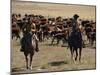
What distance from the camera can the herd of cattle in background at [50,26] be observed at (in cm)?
253

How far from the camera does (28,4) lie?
8.45 ft

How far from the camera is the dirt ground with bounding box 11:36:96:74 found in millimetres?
2518

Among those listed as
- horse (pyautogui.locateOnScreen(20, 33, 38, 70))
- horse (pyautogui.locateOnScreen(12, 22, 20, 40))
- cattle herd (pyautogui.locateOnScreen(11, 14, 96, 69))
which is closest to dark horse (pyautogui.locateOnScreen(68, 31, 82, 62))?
cattle herd (pyautogui.locateOnScreen(11, 14, 96, 69))

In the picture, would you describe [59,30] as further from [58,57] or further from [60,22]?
[58,57]

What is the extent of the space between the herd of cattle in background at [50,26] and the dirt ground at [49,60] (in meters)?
0.09

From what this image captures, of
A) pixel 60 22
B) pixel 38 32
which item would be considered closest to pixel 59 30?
pixel 60 22

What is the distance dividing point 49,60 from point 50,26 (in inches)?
15.4

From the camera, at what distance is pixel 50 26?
8.82 ft

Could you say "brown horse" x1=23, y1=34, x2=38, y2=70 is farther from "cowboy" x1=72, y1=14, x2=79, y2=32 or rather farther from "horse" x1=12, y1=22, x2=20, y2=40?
"cowboy" x1=72, y1=14, x2=79, y2=32

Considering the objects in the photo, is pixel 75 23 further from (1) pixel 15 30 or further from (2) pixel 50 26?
(1) pixel 15 30

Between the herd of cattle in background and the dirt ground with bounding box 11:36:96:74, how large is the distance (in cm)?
9

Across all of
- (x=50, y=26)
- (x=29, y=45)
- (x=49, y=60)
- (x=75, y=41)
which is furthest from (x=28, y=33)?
(x=75, y=41)

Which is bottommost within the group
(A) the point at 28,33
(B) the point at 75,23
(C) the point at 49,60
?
(C) the point at 49,60

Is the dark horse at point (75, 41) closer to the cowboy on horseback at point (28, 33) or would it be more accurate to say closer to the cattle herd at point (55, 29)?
the cattle herd at point (55, 29)
